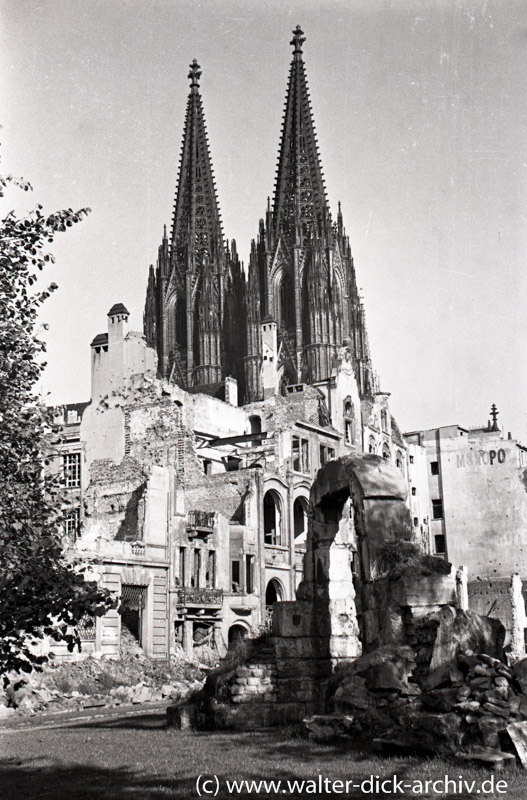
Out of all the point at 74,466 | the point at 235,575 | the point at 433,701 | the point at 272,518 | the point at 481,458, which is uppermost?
the point at 481,458

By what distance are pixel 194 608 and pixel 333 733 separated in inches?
1106

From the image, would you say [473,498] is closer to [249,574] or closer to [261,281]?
[249,574]

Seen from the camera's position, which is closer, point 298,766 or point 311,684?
point 298,766

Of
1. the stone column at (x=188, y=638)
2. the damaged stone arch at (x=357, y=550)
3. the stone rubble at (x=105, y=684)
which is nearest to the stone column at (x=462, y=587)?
the stone column at (x=188, y=638)

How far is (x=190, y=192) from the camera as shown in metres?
113

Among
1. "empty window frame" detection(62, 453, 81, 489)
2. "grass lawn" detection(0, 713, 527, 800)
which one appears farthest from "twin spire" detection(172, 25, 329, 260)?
"grass lawn" detection(0, 713, 527, 800)

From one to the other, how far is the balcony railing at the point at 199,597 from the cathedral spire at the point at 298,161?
71246mm

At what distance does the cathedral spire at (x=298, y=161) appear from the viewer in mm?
109688

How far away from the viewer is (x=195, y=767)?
42.6 ft

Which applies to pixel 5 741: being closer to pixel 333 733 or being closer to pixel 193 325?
pixel 333 733

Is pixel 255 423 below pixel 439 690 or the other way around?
the other way around

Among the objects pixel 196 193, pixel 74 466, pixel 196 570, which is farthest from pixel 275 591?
pixel 196 193

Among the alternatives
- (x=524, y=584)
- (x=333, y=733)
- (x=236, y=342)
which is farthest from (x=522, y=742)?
(x=236, y=342)

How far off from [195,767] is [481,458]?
60.1m
